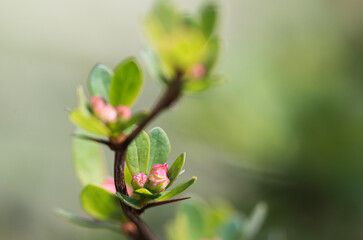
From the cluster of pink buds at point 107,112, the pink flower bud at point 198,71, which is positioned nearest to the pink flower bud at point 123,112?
the cluster of pink buds at point 107,112

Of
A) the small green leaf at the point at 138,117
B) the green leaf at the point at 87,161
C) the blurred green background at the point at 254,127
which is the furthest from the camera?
the blurred green background at the point at 254,127

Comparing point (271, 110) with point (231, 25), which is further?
point (231, 25)

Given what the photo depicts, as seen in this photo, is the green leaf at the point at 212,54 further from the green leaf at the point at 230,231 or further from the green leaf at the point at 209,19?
the green leaf at the point at 230,231

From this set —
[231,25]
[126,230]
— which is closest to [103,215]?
A: [126,230]

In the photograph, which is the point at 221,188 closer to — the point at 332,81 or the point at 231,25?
the point at 332,81

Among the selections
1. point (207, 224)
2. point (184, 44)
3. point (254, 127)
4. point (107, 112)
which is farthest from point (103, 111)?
point (254, 127)

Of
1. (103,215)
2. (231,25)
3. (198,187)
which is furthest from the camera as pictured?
(231,25)

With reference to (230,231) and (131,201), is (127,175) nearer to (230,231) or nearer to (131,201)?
(131,201)
